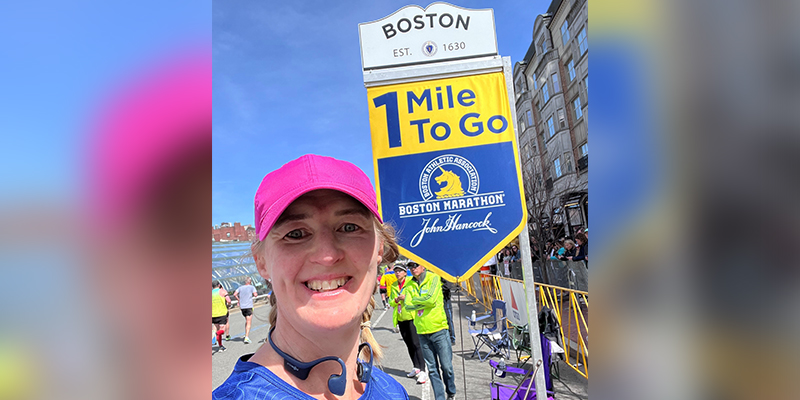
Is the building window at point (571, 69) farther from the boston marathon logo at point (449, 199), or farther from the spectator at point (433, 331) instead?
the boston marathon logo at point (449, 199)

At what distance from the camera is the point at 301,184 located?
118 cm

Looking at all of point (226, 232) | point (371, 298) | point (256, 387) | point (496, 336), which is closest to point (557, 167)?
point (496, 336)

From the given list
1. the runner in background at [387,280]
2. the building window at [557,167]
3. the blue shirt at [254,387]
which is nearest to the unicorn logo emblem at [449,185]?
the blue shirt at [254,387]

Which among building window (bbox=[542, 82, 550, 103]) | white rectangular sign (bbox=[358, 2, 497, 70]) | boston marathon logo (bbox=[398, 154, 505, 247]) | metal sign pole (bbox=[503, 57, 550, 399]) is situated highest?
building window (bbox=[542, 82, 550, 103])

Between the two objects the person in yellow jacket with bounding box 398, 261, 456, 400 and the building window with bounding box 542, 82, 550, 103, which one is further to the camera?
the building window with bounding box 542, 82, 550, 103

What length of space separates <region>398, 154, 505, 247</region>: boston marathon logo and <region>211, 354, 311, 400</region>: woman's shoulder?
2629mm

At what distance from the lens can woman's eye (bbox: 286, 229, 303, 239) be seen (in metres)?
1.23

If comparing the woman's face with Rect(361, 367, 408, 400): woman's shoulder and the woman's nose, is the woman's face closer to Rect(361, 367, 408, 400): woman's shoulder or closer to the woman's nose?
the woman's nose

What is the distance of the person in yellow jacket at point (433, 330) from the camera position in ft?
18.2

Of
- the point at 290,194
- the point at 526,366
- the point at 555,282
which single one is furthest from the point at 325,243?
the point at 555,282

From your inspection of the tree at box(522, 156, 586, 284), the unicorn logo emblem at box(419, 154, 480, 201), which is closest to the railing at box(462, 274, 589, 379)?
the unicorn logo emblem at box(419, 154, 480, 201)
